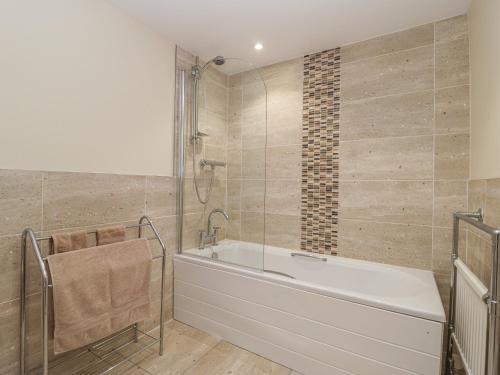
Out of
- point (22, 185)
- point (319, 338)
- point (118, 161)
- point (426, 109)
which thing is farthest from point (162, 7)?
point (319, 338)

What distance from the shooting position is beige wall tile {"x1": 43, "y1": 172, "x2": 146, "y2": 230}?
1475mm

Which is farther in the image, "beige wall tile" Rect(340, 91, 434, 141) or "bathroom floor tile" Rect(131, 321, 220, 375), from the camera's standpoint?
"beige wall tile" Rect(340, 91, 434, 141)

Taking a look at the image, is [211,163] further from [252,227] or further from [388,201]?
[388,201]

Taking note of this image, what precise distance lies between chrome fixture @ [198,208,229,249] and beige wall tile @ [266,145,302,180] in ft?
1.92

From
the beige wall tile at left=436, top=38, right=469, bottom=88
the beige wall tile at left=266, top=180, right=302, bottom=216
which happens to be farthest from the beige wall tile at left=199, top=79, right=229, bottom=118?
the beige wall tile at left=436, top=38, right=469, bottom=88

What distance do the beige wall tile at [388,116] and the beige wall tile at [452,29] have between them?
1.28 feet

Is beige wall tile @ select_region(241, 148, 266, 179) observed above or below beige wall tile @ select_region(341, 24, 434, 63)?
below

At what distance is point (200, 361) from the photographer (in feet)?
5.58

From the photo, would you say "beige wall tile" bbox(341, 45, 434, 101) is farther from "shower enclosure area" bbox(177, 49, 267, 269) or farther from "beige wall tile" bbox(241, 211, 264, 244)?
"beige wall tile" bbox(241, 211, 264, 244)

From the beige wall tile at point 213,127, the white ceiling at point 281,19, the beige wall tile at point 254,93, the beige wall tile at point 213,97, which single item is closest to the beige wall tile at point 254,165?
the beige wall tile at point 213,127

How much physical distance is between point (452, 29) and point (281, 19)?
3.98 feet

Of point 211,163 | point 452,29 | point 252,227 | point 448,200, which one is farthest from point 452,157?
point 211,163

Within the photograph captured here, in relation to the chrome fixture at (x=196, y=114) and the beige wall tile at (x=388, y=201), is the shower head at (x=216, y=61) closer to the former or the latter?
the chrome fixture at (x=196, y=114)

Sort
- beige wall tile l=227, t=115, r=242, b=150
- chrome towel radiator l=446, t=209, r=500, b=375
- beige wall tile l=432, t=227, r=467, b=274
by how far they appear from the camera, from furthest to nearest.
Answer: beige wall tile l=227, t=115, r=242, b=150 → beige wall tile l=432, t=227, r=467, b=274 → chrome towel radiator l=446, t=209, r=500, b=375
